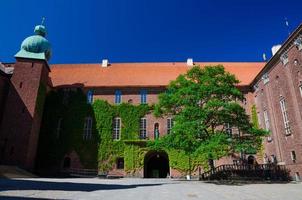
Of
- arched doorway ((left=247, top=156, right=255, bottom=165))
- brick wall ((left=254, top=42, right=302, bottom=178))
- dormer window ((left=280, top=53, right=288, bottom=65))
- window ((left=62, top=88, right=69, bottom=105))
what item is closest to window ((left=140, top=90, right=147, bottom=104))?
window ((left=62, top=88, right=69, bottom=105))

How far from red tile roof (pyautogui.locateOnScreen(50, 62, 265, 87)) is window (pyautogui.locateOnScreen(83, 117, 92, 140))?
4491mm

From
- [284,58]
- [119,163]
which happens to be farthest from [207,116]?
[119,163]

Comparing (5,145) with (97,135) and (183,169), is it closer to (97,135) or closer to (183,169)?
(97,135)

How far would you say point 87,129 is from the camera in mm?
32438

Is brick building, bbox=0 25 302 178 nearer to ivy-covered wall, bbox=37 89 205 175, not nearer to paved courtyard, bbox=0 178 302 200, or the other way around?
ivy-covered wall, bbox=37 89 205 175

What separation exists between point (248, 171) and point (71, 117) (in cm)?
2094

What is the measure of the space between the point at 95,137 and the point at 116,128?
2.68m

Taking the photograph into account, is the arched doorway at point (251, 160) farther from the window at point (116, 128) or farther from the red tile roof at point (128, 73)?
the window at point (116, 128)

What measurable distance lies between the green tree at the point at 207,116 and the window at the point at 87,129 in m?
12.9

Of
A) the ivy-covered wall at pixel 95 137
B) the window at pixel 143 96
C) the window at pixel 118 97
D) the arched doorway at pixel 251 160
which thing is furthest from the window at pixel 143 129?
the arched doorway at pixel 251 160

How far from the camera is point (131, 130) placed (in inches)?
1256

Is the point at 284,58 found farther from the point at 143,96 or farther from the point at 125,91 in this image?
the point at 125,91

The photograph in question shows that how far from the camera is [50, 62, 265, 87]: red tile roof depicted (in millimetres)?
34625

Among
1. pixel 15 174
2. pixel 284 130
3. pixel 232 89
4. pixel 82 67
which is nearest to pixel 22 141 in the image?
pixel 15 174
